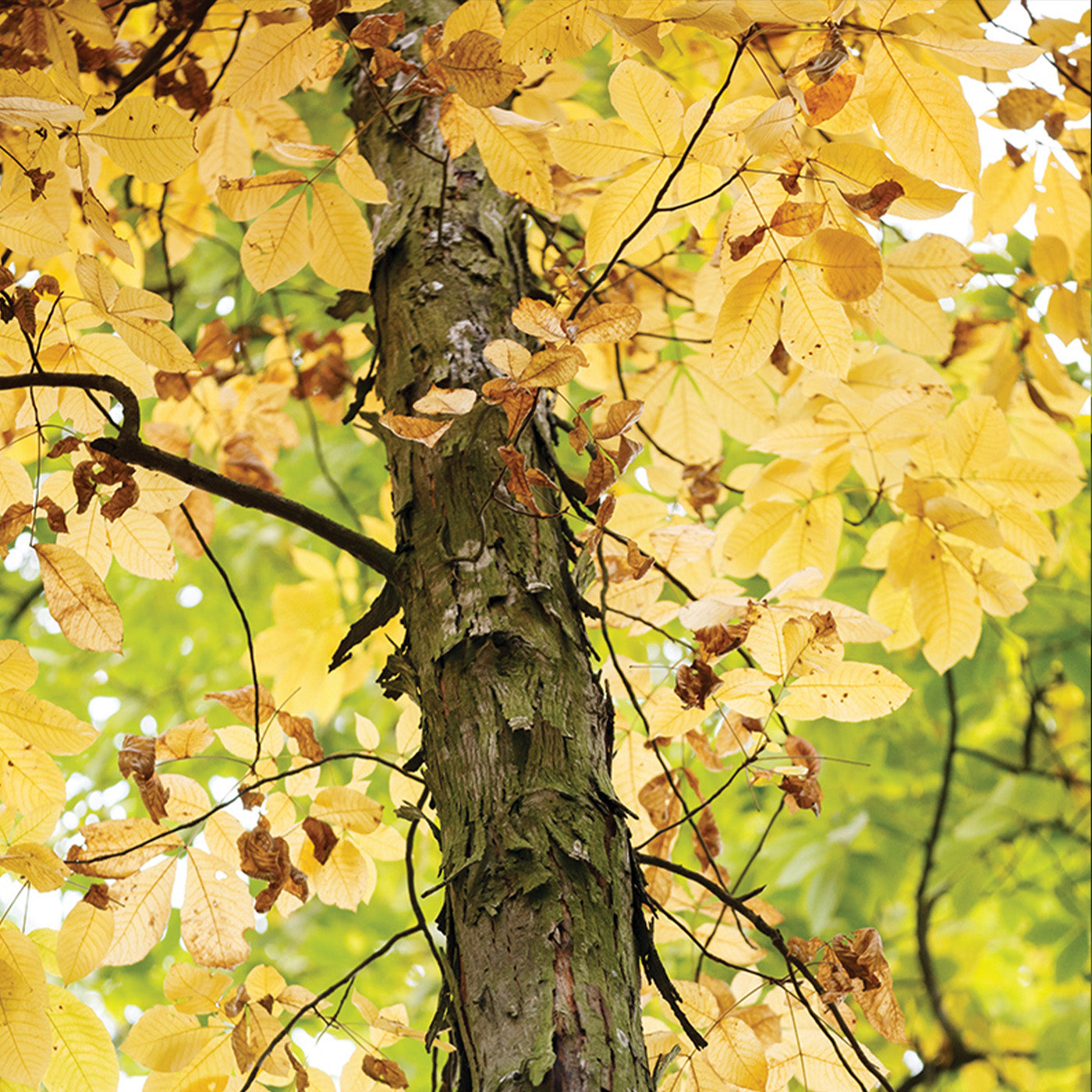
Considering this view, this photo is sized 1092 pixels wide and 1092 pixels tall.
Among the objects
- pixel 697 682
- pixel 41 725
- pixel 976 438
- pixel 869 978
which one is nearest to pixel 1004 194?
pixel 976 438

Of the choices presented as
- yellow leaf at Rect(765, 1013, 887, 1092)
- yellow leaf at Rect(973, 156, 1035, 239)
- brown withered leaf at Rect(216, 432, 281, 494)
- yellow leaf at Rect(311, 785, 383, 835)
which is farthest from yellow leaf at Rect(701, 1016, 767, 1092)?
yellow leaf at Rect(973, 156, 1035, 239)

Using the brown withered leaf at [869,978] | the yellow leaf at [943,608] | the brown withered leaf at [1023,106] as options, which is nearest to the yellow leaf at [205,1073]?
the brown withered leaf at [869,978]

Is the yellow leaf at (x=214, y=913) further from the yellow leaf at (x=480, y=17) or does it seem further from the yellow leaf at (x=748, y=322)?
the yellow leaf at (x=480, y=17)

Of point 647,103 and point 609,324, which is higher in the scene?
point 647,103

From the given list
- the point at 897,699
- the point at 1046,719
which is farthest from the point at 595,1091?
the point at 1046,719

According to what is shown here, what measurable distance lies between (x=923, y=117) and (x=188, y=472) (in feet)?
2.66

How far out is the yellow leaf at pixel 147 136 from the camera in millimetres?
918

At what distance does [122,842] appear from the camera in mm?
1067

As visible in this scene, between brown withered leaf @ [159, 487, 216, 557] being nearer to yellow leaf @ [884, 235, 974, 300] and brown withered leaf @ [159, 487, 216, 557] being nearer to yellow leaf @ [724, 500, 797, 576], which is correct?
yellow leaf @ [724, 500, 797, 576]

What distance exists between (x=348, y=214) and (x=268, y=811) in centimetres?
75

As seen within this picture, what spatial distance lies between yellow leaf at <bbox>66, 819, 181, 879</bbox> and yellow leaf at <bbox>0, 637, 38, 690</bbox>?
199 mm

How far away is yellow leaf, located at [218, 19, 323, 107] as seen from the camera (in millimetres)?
989

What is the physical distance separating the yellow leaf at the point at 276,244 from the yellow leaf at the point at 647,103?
0.39 m

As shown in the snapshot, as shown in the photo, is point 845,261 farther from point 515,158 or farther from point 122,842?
point 122,842
